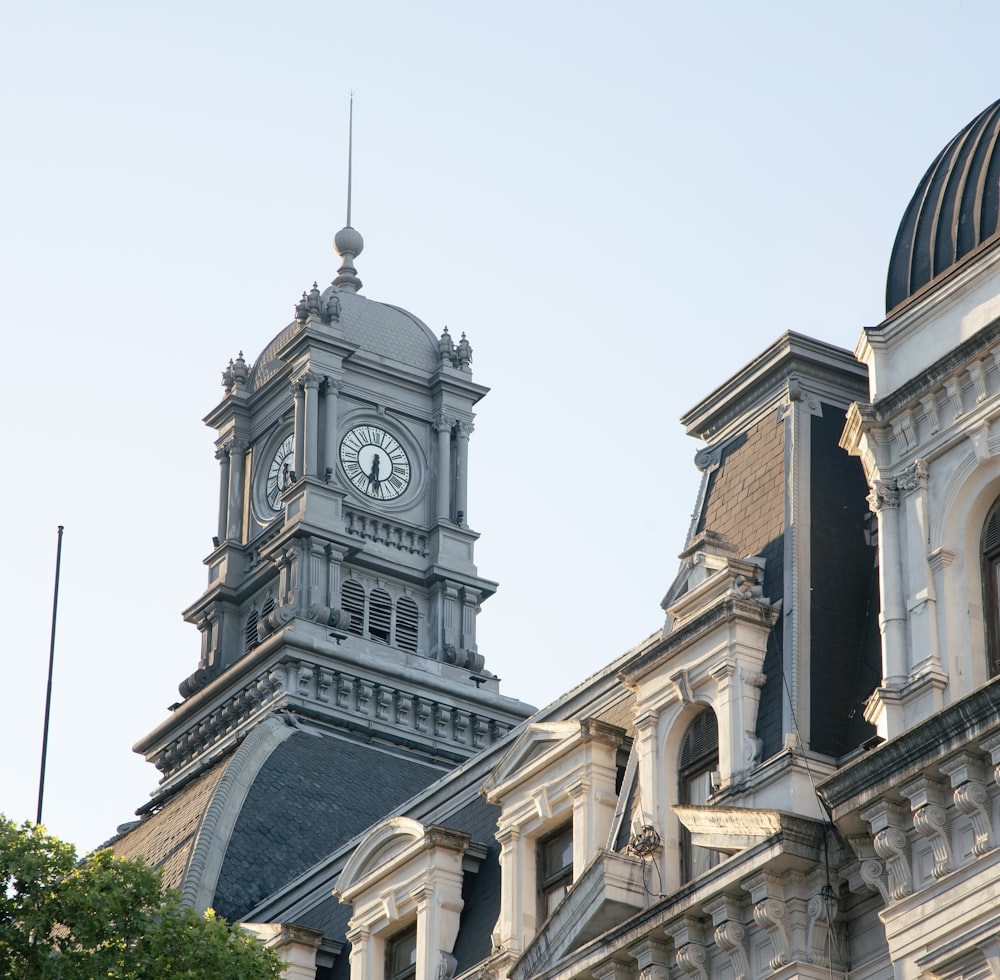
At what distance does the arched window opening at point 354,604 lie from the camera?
82.0 m

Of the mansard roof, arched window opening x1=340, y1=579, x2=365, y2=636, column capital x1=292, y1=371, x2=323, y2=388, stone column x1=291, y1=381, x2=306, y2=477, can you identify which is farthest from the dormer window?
column capital x1=292, y1=371, x2=323, y2=388

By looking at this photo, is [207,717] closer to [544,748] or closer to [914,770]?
[544,748]

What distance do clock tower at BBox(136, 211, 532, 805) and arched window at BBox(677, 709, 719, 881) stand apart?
3930 cm

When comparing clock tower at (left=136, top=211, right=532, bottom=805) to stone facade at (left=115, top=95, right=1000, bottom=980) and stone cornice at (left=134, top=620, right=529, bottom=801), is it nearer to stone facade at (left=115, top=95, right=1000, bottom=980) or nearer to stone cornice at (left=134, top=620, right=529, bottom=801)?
stone cornice at (left=134, top=620, right=529, bottom=801)

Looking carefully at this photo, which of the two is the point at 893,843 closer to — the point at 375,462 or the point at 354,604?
the point at 354,604

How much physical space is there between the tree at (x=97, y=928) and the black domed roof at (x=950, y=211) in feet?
41.9

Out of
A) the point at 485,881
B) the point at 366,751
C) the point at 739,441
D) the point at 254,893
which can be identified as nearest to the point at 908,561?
the point at 739,441

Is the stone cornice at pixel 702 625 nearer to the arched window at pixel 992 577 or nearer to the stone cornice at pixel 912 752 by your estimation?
the arched window at pixel 992 577

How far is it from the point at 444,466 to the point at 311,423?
18.2 feet

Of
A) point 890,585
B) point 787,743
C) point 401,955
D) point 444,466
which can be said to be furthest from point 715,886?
point 444,466

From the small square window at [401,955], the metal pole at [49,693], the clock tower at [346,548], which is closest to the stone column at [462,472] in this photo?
the clock tower at [346,548]

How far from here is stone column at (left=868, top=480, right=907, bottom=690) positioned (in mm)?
31469

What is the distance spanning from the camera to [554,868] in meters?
37.1

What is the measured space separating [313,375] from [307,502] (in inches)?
216
